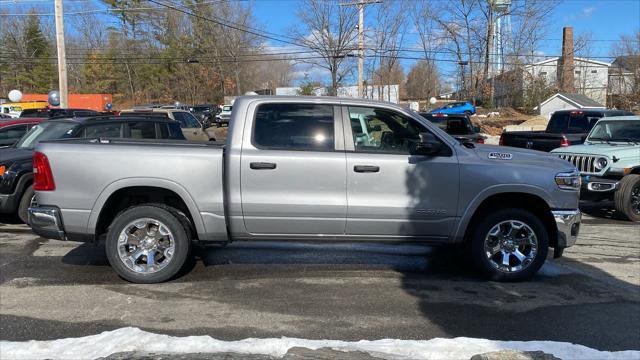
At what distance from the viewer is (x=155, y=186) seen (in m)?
5.33

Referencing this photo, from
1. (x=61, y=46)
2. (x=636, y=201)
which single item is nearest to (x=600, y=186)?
(x=636, y=201)

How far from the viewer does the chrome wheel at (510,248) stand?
5629 mm

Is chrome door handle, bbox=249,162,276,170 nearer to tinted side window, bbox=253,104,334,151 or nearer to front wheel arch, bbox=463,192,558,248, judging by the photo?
tinted side window, bbox=253,104,334,151

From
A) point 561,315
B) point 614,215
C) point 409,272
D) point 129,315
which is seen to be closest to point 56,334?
point 129,315

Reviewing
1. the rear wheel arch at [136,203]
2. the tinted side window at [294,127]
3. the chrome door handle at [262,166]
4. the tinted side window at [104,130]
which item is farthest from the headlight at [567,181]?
the tinted side window at [104,130]

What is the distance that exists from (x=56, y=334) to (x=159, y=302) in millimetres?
966

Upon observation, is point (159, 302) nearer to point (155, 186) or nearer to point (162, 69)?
point (155, 186)

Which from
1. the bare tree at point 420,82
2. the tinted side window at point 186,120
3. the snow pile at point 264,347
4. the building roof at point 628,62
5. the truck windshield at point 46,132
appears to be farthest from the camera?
the bare tree at point 420,82

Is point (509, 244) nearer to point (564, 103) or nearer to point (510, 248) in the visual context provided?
point (510, 248)

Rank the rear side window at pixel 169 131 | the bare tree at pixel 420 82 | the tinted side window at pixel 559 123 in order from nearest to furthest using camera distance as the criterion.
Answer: the rear side window at pixel 169 131 < the tinted side window at pixel 559 123 < the bare tree at pixel 420 82

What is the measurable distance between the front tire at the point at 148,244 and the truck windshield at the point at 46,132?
4477 millimetres

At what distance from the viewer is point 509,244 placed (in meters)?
5.66

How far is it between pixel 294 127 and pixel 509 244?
2633 mm

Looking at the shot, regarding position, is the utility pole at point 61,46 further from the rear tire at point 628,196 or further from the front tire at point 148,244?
the rear tire at point 628,196
